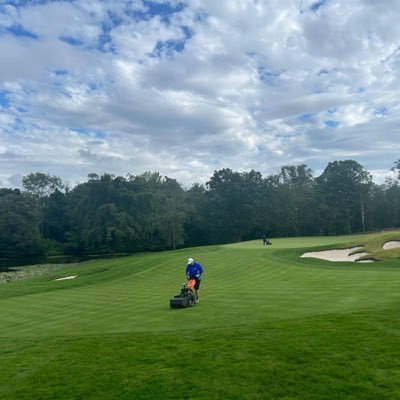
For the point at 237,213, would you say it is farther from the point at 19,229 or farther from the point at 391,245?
the point at 391,245

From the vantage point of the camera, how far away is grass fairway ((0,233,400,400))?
7035 millimetres

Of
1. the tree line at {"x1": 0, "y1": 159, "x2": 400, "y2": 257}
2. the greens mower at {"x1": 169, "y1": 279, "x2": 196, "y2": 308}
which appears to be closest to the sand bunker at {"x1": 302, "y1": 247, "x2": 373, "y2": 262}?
the greens mower at {"x1": 169, "y1": 279, "x2": 196, "y2": 308}

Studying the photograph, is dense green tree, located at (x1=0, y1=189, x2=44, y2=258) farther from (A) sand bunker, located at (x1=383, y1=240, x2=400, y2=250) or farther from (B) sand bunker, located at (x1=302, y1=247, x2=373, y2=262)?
(A) sand bunker, located at (x1=383, y1=240, x2=400, y2=250)

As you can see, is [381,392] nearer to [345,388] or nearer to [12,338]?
[345,388]

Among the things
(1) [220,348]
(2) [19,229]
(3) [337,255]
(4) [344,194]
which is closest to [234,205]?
(4) [344,194]

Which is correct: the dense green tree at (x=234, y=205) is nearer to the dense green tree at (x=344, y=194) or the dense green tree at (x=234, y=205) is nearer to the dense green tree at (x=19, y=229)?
the dense green tree at (x=344, y=194)

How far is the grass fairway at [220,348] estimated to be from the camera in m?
7.04

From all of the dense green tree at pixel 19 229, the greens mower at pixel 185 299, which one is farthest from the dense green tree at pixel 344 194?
the greens mower at pixel 185 299

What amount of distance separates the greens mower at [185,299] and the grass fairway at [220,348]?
0.34m

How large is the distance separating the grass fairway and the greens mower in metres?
0.34

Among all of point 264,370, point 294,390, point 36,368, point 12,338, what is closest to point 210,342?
point 264,370

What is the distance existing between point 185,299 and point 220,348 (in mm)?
5772

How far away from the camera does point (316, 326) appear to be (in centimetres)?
980

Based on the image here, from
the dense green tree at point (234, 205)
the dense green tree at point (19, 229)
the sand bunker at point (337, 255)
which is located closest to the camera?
the sand bunker at point (337, 255)
